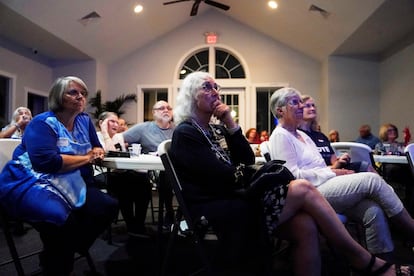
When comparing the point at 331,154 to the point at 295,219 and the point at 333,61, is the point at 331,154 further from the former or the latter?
the point at 333,61

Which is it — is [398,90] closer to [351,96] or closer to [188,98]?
[351,96]

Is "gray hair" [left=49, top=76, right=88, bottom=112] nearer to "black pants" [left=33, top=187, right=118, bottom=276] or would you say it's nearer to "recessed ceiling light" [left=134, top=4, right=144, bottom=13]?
"black pants" [left=33, top=187, right=118, bottom=276]

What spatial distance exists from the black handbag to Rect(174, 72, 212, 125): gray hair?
44 centimetres

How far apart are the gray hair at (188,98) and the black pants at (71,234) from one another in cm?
56

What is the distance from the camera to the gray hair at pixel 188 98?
174cm

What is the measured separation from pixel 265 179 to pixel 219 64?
730 cm

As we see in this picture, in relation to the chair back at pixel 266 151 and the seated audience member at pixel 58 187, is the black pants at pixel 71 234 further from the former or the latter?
the chair back at pixel 266 151

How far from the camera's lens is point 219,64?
27.8ft

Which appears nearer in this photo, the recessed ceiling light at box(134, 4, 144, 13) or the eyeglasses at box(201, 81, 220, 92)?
the eyeglasses at box(201, 81, 220, 92)

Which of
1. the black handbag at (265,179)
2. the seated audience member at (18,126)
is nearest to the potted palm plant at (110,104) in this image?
the seated audience member at (18,126)

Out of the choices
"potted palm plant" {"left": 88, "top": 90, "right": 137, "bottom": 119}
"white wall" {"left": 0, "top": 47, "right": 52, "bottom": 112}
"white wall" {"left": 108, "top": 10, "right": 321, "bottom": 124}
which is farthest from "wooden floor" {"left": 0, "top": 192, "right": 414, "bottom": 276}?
"white wall" {"left": 108, "top": 10, "right": 321, "bottom": 124}

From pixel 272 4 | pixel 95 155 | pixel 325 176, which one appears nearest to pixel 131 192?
pixel 95 155

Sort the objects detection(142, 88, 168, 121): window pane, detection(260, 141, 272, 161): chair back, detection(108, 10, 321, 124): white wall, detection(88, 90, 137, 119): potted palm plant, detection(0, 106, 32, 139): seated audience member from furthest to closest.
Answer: detection(142, 88, 168, 121): window pane < detection(108, 10, 321, 124): white wall < detection(88, 90, 137, 119): potted palm plant < detection(0, 106, 32, 139): seated audience member < detection(260, 141, 272, 161): chair back

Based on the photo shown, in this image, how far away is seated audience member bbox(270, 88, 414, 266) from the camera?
170 cm
